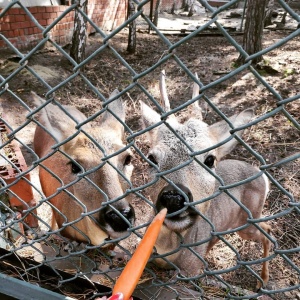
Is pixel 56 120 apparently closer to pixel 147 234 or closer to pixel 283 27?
pixel 147 234

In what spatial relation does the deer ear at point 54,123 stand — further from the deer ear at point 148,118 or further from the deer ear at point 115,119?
the deer ear at point 148,118

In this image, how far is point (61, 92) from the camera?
8.16m

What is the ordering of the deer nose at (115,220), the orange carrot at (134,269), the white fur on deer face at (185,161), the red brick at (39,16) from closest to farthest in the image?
the orange carrot at (134,269) → the white fur on deer face at (185,161) → the deer nose at (115,220) → the red brick at (39,16)

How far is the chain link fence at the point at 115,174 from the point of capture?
150 cm

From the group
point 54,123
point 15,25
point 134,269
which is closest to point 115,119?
point 54,123

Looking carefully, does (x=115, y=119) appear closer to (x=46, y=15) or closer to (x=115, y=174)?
(x=115, y=174)

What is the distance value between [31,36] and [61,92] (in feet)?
10.5

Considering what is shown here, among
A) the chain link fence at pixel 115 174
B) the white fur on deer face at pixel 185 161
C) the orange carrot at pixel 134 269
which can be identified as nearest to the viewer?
the orange carrot at pixel 134 269

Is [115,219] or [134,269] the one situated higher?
[134,269]

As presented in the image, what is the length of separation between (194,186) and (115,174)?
68cm

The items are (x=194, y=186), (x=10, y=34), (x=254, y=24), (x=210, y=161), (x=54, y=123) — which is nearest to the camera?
(x=194, y=186)

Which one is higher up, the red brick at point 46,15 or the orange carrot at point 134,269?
the orange carrot at point 134,269

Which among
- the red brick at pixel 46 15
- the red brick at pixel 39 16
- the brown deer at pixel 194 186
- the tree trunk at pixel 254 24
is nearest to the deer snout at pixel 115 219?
the brown deer at pixel 194 186

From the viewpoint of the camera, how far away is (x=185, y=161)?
2857 mm
